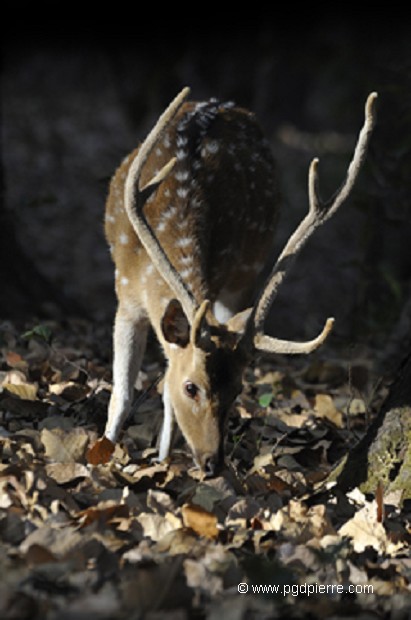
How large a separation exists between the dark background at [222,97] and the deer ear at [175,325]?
1.75m

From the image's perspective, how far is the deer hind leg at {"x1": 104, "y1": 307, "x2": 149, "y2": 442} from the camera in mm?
5102

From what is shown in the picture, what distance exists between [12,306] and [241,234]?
7.31ft

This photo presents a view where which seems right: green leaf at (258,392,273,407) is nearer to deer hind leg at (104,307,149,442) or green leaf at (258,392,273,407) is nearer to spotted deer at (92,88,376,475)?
spotted deer at (92,88,376,475)

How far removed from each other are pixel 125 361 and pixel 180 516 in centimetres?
156

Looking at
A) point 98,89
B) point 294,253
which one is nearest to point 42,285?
point 294,253

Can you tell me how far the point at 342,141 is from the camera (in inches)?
838

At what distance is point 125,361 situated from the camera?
17.6 feet

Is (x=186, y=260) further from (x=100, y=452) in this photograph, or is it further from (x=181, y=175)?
(x=100, y=452)

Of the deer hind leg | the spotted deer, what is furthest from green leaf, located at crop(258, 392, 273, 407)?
the deer hind leg

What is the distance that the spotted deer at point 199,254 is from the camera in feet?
15.1

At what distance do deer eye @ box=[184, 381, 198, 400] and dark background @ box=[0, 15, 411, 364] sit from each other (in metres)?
1.98

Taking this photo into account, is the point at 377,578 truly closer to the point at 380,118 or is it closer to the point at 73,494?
the point at 73,494

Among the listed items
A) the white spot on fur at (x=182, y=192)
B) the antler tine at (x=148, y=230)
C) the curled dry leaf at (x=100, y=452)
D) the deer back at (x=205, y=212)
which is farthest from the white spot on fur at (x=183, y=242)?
the curled dry leaf at (x=100, y=452)

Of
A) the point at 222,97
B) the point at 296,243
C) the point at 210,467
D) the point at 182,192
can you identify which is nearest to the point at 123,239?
the point at 182,192
